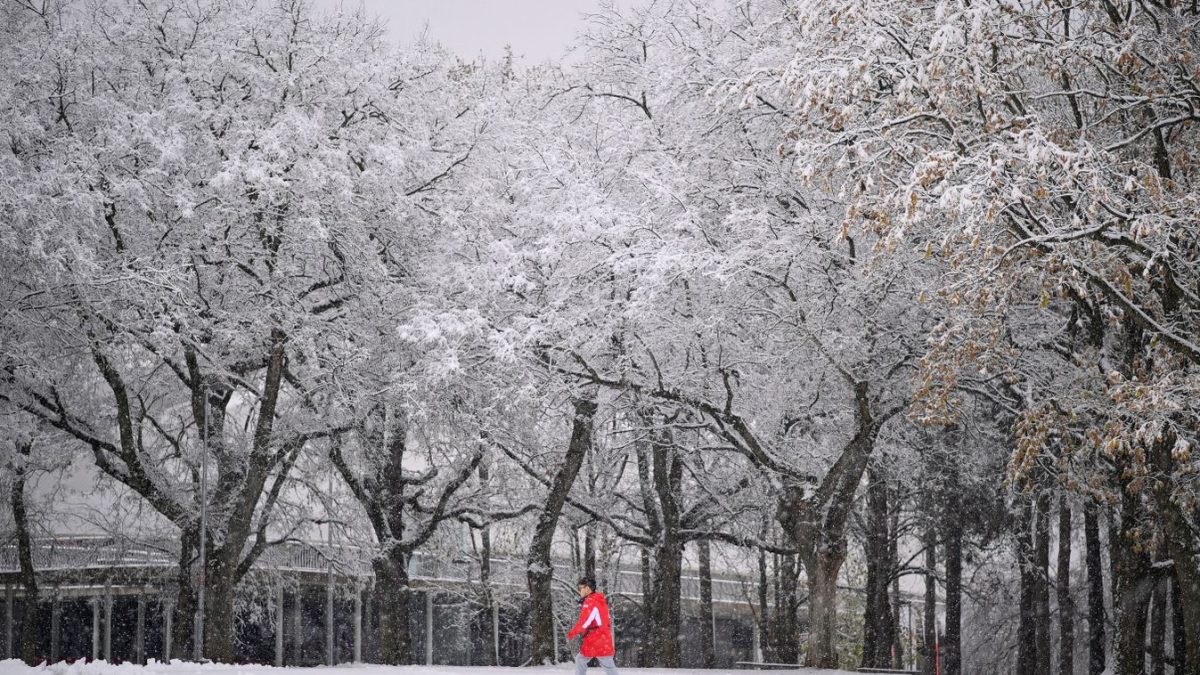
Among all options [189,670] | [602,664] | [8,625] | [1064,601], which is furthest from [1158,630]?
[8,625]

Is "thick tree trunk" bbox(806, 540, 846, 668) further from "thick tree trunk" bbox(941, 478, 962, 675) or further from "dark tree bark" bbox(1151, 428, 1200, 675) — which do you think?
"thick tree trunk" bbox(941, 478, 962, 675)

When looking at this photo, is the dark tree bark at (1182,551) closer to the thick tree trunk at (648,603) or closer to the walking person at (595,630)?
the walking person at (595,630)

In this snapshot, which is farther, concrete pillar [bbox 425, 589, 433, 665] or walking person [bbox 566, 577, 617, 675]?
concrete pillar [bbox 425, 589, 433, 665]

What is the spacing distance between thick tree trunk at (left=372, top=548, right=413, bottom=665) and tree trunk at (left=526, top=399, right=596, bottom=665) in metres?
2.76

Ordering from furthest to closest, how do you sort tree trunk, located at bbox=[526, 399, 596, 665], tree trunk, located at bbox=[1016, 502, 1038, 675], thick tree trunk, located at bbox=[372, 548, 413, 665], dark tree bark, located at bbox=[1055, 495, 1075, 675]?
tree trunk, located at bbox=[1016, 502, 1038, 675], dark tree bark, located at bbox=[1055, 495, 1075, 675], thick tree trunk, located at bbox=[372, 548, 413, 665], tree trunk, located at bbox=[526, 399, 596, 665]

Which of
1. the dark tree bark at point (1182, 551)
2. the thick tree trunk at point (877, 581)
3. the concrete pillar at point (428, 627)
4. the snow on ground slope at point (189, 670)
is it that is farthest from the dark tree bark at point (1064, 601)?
the concrete pillar at point (428, 627)

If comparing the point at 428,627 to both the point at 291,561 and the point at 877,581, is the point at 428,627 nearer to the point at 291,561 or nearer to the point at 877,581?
the point at 291,561

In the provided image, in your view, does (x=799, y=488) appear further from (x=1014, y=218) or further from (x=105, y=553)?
(x=105, y=553)

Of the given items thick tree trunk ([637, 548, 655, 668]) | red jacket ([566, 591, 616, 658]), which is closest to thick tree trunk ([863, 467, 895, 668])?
thick tree trunk ([637, 548, 655, 668])

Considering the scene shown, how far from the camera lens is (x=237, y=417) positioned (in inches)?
1063

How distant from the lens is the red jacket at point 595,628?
47.6ft

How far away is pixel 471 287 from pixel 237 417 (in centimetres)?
752

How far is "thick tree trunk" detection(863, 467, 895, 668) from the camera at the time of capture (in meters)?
29.2

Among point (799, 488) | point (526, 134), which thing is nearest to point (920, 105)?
point (799, 488)
